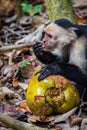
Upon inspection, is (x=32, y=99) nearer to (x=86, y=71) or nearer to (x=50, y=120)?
(x=50, y=120)

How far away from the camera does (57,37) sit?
3639 millimetres

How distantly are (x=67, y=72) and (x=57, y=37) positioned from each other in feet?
0.99

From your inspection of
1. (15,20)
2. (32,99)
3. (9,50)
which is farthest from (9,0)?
(32,99)

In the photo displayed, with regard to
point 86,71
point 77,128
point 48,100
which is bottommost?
point 77,128

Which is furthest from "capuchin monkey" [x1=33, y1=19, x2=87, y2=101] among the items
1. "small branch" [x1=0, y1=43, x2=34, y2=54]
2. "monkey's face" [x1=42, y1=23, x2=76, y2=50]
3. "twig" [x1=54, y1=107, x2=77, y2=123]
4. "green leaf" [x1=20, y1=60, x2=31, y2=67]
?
"small branch" [x1=0, y1=43, x2=34, y2=54]

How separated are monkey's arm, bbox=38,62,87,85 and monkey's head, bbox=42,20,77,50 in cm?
17

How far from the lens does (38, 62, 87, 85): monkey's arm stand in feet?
11.6

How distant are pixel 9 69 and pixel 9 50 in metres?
0.36

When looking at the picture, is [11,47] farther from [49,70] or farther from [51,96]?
[51,96]

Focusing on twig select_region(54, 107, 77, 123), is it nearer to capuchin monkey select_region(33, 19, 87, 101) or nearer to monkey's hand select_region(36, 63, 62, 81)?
capuchin monkey select_region(33, 19, 87, 101)

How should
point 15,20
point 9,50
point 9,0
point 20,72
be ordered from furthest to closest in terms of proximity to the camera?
point 9,0
point 15,20
point 9,50
point 20,72

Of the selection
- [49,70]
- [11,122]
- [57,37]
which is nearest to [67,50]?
[57,37]

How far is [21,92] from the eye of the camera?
Answer: 4242mm

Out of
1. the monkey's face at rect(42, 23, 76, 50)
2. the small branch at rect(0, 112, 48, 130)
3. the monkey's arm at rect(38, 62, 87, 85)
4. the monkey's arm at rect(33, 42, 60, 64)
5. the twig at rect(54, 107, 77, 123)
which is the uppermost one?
the monkey's face at rect(42, 23, 76, 50)
